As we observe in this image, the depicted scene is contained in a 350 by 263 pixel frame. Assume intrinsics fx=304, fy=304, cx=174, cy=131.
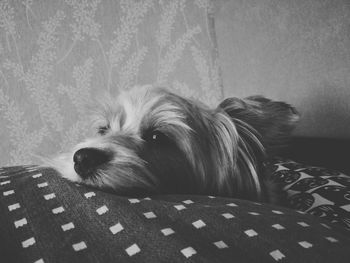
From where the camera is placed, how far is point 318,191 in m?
1.02

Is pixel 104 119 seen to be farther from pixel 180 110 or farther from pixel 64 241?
pixel 64 241

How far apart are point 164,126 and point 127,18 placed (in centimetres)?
131

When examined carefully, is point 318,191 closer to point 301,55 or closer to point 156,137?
point 156,137

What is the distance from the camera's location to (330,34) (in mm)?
1395

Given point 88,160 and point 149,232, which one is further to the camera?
point 88,160

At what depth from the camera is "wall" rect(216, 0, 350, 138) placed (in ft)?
4.57

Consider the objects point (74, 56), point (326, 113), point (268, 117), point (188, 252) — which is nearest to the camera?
point (188, 252)

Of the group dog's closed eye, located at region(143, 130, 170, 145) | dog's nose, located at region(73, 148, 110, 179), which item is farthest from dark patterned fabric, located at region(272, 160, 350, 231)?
dog's nose, located at region(73, 148, 110, 179)

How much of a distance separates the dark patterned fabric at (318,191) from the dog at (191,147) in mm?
81

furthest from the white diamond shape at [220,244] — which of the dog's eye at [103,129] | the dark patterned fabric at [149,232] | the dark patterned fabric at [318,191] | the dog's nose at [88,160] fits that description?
the dog's eye at [103,129]

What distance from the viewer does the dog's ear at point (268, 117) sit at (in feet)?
3.72

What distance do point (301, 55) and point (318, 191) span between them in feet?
2.73

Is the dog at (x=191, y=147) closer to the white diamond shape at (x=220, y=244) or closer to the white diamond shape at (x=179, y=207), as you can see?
the white diamond shape at (x=179, y=207)

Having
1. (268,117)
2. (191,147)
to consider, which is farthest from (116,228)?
(268,117)
